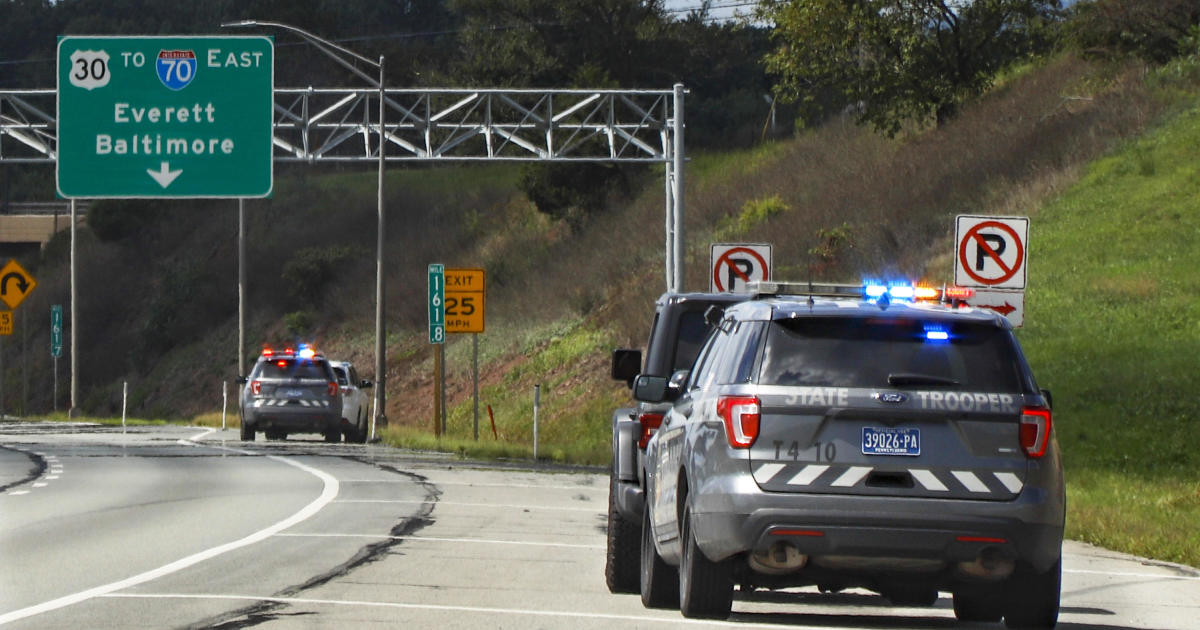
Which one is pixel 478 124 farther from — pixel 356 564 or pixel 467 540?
pixel 356 564

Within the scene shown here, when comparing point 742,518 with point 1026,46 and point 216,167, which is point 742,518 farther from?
point 1026,46

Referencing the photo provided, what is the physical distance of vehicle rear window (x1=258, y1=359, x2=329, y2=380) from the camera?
124 feet

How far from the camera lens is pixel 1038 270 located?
129 feet

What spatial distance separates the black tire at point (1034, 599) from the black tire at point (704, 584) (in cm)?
150

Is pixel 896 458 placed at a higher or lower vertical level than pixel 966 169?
lower

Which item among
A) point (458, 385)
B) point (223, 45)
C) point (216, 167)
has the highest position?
point (223, 45)

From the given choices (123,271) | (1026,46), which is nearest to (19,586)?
(1026,46)

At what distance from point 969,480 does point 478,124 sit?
3791 cm

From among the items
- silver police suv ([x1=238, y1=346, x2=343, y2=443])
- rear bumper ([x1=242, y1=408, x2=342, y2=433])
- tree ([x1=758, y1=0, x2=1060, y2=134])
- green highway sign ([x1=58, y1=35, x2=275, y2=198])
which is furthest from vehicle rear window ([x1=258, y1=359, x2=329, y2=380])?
tree ([x1=758, y1=0, x2=1060, y2=134])

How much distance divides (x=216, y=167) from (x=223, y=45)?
2.38 metres

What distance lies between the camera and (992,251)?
2117 cm

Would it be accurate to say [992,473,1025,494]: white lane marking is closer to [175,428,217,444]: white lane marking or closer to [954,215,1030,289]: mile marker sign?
[954,215,1030,289]: mile marker sign

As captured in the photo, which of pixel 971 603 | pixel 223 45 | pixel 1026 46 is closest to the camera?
pixel 971 603

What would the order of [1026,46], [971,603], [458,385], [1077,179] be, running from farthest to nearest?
[458,385], [1026,46], [1077,179], [971,603]
